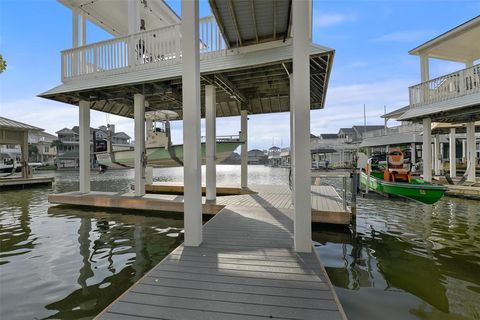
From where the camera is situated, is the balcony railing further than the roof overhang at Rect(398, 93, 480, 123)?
No

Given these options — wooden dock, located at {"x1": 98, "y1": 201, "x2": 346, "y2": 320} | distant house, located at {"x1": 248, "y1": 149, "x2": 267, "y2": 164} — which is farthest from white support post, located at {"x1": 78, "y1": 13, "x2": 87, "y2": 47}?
distant house, located at {"x1": 248, "y1": 149, "x2": 267, "y2": 164}

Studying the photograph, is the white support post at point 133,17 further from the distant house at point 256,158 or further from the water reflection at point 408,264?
the distant house at point 256,158

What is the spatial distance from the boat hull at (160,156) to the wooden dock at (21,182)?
8.66 meters

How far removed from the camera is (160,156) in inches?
385

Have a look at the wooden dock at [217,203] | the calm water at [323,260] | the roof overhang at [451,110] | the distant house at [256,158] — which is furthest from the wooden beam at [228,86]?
the distant house at [256,158]

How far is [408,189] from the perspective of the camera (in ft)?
21.5

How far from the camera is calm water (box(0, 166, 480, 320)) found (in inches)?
118

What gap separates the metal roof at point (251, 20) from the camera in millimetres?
4812

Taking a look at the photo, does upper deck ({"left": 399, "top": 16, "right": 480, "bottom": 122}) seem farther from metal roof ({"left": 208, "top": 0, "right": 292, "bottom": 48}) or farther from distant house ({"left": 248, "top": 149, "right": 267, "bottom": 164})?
distant house ({"left": 248, "top": 149, "right": 267, "bottom": 164})

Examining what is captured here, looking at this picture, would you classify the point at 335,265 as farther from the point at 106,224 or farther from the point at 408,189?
the point at 106,224

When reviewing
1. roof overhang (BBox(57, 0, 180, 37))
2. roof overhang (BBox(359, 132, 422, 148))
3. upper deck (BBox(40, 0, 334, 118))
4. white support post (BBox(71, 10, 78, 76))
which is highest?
roof overhang (BBox(57, 0, 180, 37))

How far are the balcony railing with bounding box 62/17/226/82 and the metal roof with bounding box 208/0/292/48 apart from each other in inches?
31.4

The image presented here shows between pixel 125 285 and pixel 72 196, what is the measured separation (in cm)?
668

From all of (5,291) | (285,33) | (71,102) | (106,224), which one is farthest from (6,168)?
(285,33)
